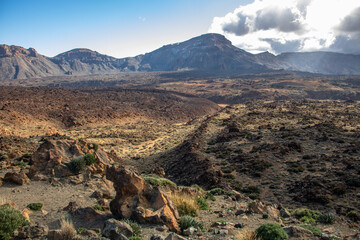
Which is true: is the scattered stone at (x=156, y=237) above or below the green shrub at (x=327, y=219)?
above

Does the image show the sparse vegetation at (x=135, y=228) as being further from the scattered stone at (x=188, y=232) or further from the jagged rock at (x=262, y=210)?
the jagged rock at (x=262, y=210)

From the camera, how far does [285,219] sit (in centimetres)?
1199

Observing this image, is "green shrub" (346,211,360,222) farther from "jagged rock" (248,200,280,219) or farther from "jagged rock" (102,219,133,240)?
"jagged rock" (102,219,133,240)

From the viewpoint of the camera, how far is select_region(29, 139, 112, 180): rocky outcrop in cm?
1470

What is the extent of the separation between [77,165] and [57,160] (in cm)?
132

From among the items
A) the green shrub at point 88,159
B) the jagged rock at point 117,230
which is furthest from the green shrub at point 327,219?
the green shrub at point 88,159

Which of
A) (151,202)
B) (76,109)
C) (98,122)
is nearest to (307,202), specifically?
(151,202)

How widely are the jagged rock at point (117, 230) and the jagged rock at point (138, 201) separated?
1.11 metres

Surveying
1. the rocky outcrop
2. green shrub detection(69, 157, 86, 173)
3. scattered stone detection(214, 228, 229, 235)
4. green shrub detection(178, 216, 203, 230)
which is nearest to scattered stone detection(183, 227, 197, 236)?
green shrub detection(178, 216, 203, 230)

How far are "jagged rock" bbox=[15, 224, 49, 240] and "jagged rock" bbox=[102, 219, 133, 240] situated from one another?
6.32ft

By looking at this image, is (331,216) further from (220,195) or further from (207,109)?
(207,109)

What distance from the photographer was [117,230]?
24.4 ft

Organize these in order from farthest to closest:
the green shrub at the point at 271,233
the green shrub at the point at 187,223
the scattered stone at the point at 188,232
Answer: the green shrub at the point at 187,223, the scattered stone at the point at 188,232, the green shrub at the point at 271,233

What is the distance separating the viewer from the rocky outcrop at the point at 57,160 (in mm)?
14695
